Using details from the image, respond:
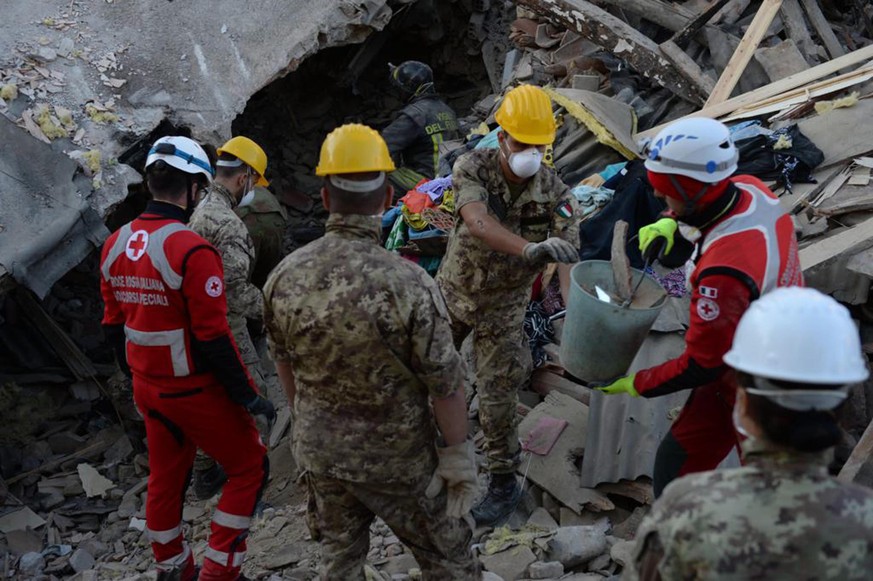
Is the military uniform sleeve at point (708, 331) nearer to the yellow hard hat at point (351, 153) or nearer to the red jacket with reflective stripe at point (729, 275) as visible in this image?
the red jacket with reflective stripe at point (729, 275)

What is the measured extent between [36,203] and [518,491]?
400 cm

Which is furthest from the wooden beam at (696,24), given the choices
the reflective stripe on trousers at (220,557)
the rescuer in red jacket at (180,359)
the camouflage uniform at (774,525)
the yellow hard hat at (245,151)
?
the camouflage uniform at (774,525)

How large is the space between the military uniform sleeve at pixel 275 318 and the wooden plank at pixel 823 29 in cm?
687

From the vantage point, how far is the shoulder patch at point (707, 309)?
2969 mm

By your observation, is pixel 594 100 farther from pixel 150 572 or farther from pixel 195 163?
pixel 150 572

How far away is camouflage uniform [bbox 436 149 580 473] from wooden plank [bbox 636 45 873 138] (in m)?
3.24

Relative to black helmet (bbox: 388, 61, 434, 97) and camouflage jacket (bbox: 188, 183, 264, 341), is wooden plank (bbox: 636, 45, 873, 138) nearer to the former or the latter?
black helmet (bbox: 388, 61, 434, 97)

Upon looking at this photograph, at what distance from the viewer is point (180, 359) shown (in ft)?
12.3

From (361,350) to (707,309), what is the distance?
129 cm

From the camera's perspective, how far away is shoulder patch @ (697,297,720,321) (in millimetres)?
2969

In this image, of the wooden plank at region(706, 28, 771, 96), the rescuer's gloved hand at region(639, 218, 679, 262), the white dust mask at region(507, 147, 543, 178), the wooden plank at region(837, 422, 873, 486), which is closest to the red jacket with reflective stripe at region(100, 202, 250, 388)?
the white dust mask at region(507, 147, 543, 178)

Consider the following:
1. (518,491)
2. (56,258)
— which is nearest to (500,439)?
(518,491)

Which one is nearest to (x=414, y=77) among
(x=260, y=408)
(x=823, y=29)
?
(x=823, y=29)

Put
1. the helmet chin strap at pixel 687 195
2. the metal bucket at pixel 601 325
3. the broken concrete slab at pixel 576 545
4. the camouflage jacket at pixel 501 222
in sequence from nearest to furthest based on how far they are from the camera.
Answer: the helmet chin strap at pixel 687 195, the metal bucket at pixel 601 325, the broken concrete slab at pixel 576 545, the camouflage jacket at pixel 501 222
